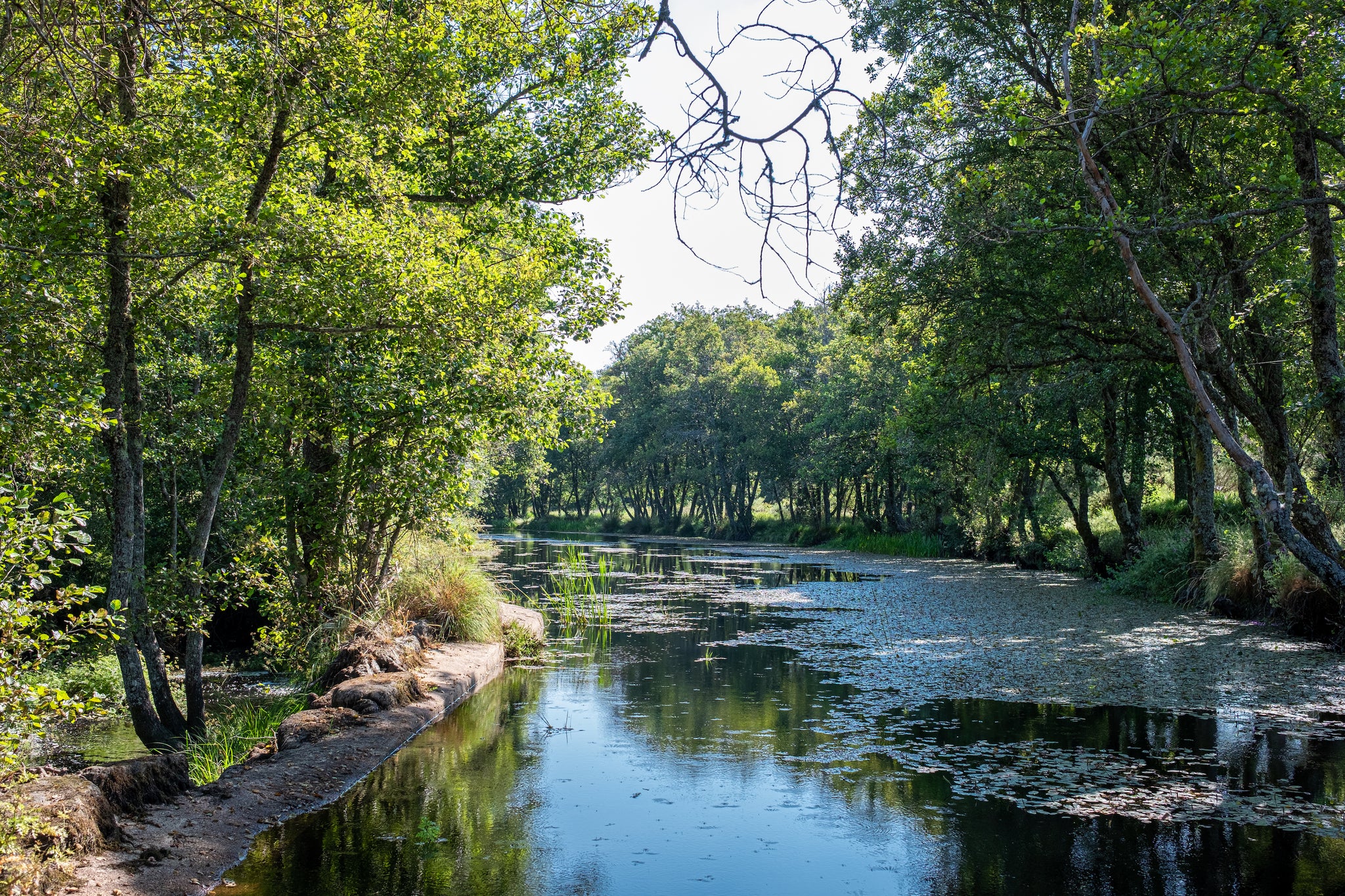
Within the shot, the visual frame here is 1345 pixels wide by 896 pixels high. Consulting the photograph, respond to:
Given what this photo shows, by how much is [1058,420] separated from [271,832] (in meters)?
17.1

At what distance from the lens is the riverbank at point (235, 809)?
14.7 feet

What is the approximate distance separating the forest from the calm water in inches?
76.1

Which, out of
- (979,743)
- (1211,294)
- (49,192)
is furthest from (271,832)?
(1211,294)

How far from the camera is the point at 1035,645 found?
38.5 ft

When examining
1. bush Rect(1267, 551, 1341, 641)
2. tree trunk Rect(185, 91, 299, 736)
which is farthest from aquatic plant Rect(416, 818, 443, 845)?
bush Rect(1267, 551, 1341, 641)

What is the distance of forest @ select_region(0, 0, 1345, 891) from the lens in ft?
18.4

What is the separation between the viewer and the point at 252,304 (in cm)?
718

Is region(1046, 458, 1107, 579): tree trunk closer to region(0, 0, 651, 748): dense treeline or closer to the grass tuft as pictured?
the grass tuft

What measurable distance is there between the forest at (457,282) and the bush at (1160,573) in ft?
0.26

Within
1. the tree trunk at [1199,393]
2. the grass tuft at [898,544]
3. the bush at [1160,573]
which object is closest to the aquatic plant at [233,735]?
the tree trunk at [1199,393]

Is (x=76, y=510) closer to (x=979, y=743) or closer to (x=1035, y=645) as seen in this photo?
(x=979, y=743)

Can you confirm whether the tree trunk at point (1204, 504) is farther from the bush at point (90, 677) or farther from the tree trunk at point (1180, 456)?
the bush at point (90, 677)

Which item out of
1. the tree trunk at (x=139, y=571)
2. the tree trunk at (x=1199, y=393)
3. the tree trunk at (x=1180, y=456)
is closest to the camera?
the tree trunk at (x=139, y=571)

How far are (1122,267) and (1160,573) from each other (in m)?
A: 6.66
